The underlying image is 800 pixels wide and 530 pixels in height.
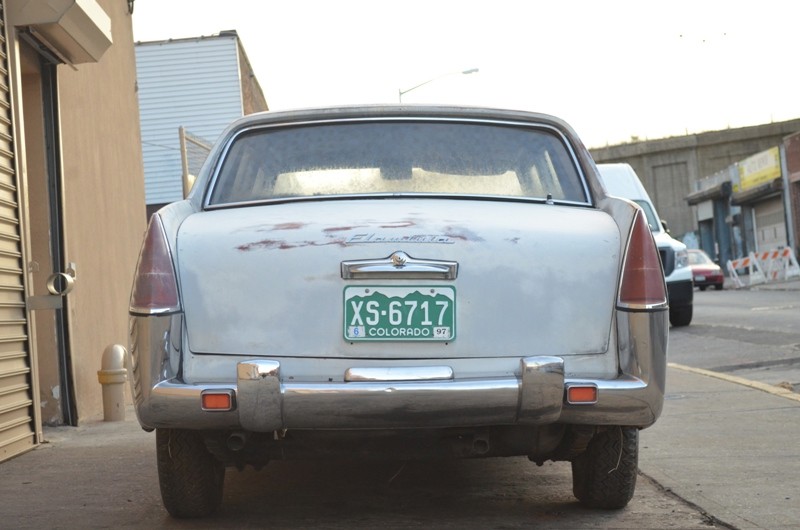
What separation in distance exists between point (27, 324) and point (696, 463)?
4.26 meters

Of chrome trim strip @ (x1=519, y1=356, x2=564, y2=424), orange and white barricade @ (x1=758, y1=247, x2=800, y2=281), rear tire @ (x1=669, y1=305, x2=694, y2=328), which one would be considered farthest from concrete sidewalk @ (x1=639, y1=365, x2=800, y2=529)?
orange and white barricade @ (x1=758, y1=247, x2=800, y2=281)

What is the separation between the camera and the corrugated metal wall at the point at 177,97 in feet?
91.6

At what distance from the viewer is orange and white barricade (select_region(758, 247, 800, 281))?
3616 cm

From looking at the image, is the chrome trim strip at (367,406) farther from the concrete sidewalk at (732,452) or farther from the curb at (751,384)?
the curb at (751,384)

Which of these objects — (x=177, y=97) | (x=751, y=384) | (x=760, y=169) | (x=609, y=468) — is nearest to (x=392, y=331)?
(x=609, y=468)

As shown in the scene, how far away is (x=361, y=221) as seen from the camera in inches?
158

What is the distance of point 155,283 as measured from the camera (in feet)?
12.8

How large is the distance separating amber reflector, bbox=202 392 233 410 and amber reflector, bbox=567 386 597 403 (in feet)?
3.73

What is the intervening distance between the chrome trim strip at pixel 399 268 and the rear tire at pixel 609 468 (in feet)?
3.20

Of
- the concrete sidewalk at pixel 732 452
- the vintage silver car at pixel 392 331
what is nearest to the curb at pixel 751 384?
the concrete sidewalk at pixel 732 452

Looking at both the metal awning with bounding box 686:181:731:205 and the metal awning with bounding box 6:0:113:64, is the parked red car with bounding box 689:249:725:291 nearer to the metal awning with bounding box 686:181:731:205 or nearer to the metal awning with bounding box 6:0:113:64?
the metal awning with bounding box 686:181:731:205

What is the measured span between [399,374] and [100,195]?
6670 millimetres

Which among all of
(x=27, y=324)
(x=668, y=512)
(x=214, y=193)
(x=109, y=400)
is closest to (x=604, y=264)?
(x=668, y=512)

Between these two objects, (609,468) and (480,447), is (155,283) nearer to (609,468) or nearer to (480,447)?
(480,447)
